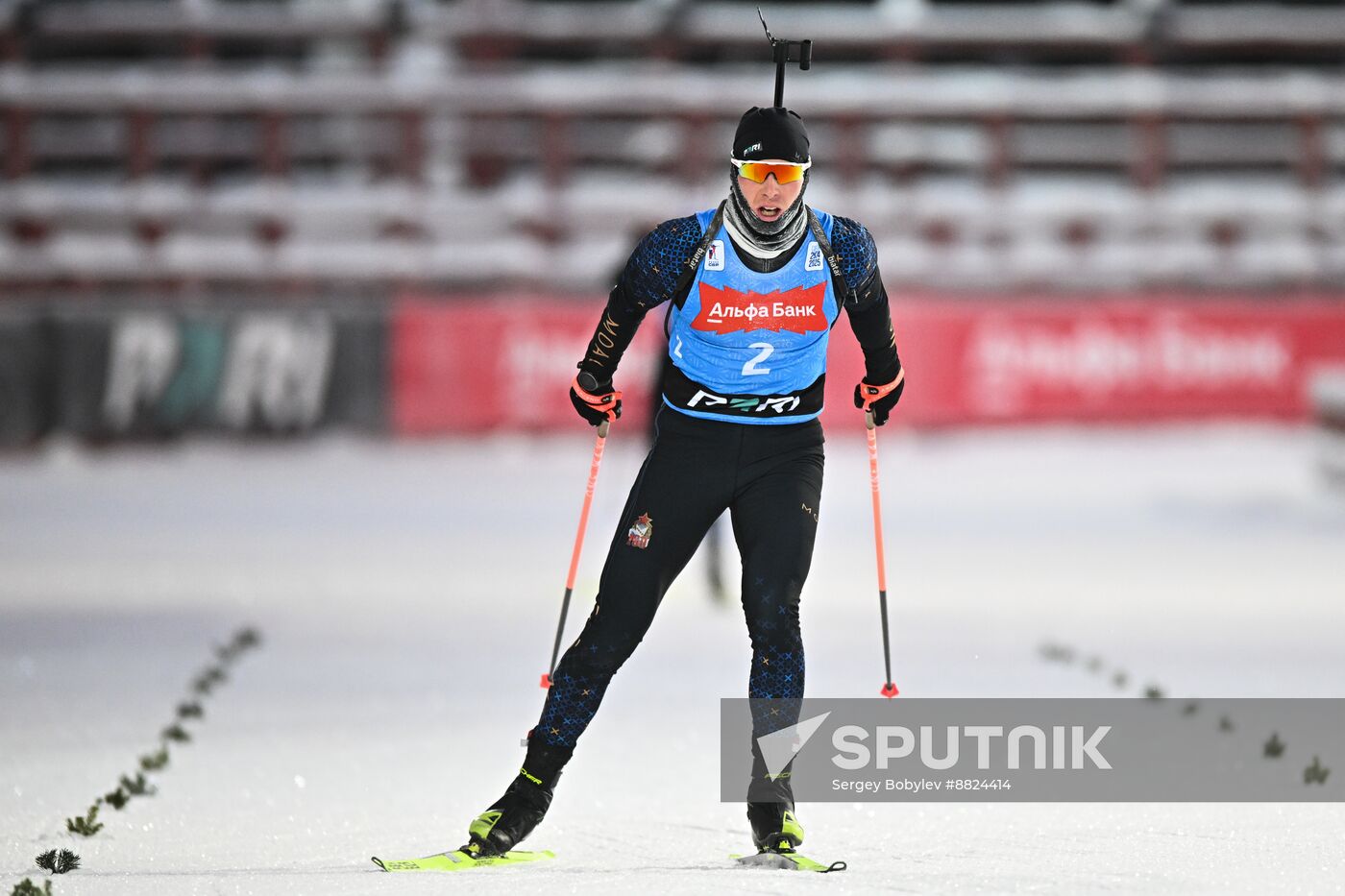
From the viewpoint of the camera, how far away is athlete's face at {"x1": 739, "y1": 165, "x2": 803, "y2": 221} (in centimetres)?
580

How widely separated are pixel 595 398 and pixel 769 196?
2.66 ft

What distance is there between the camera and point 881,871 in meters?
5.81

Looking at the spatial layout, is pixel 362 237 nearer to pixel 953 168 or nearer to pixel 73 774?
pixel 953 168

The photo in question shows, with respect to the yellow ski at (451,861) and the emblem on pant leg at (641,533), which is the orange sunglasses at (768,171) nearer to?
the emblem on pant leg at (641,533)

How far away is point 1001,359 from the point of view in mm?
22828

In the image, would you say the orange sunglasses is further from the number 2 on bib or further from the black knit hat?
the number 2 on bib

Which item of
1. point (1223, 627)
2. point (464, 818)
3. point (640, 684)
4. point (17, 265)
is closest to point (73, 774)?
point (464, 818)

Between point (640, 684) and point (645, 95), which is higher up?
point (645, 95)

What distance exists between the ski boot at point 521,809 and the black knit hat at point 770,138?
1.77m

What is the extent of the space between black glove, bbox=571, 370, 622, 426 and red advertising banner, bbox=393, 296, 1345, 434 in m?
15.6

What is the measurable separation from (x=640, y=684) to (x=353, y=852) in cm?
364

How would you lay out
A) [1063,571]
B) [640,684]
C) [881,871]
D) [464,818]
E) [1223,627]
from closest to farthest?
1. [881,871]
2. [464,818]
3. [640,684]
4. [1223,627]
5. [1063,571]

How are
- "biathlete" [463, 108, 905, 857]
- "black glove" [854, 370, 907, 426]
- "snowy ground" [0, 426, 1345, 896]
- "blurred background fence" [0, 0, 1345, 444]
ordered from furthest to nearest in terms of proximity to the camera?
"blurred background fence" [0, 0, 1345, 444] < "black glove" [854, 370, 907, 426] < "snowy ground" [0, 426, 1345, 896] < "biathlete" [463, 108, 905, 857]

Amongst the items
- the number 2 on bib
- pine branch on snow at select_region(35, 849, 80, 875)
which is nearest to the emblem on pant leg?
the number 2 on bib
